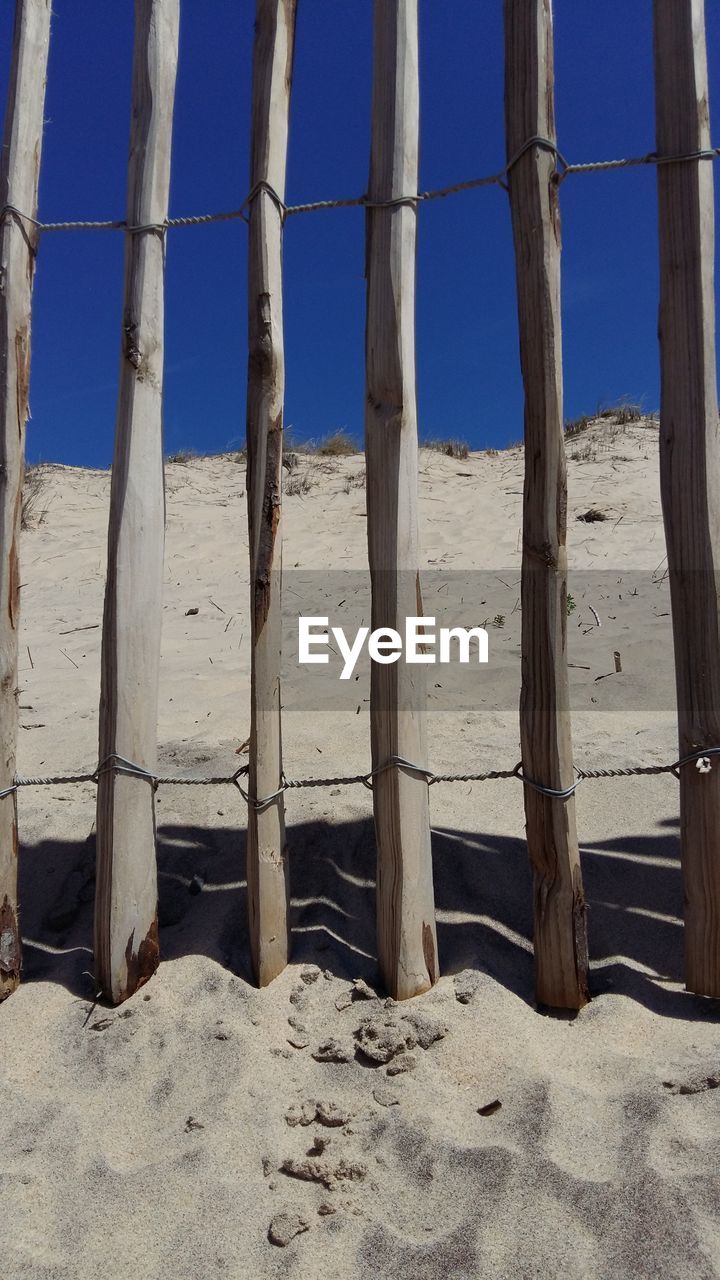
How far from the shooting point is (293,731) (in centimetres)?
387

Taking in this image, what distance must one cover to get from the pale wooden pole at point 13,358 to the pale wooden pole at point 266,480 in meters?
0.70

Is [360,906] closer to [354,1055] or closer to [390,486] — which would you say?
[354,1055]

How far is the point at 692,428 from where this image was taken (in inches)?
85.4

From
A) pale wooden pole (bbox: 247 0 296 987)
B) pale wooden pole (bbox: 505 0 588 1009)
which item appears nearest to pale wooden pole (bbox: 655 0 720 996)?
pale wooden pole (bbox: 505 0 588 1009)

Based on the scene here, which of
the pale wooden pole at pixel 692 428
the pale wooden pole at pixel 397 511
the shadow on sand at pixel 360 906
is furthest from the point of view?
the shadow on sand at pixel 360 906

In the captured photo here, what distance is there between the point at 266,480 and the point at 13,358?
86 cm

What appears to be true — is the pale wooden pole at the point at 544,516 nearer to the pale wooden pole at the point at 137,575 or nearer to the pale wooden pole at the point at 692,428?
the pale wooden pole at the point at 692,428

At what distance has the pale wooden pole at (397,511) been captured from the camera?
2.27 meters

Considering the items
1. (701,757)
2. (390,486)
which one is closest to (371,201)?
(390,486)

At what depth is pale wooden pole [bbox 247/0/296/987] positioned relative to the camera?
230 centimetres

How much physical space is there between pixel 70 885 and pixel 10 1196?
117cm

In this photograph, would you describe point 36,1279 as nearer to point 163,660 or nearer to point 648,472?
point 163,660

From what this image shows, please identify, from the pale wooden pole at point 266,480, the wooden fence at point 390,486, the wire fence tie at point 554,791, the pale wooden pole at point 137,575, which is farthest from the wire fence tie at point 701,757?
the pale wooden pole at point 137,575

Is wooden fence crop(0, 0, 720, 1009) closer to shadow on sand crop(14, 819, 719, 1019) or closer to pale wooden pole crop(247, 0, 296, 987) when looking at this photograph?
pale wooden pole crop(247, 0, 296, 987)
